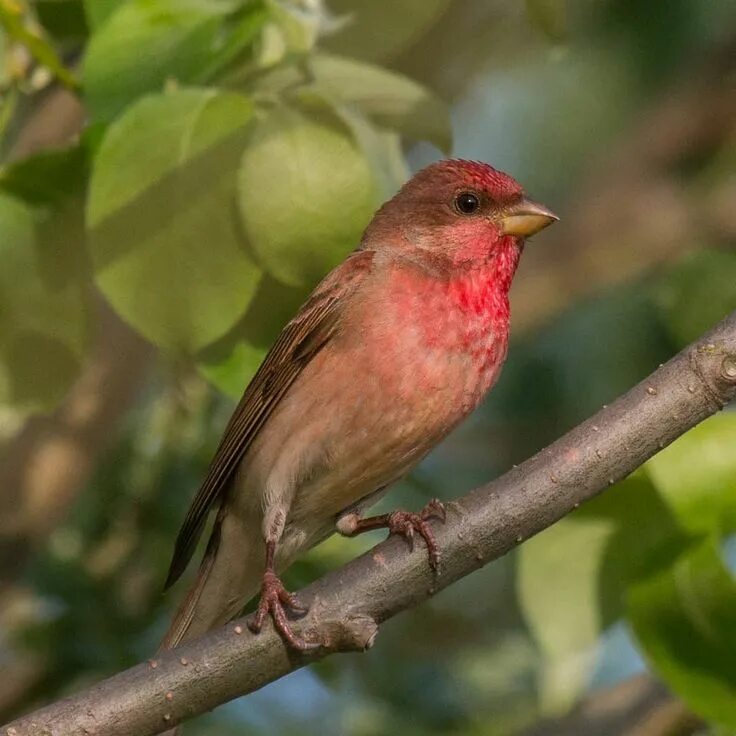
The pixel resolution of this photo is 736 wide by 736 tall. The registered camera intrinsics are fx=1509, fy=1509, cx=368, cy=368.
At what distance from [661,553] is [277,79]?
1.20 metres

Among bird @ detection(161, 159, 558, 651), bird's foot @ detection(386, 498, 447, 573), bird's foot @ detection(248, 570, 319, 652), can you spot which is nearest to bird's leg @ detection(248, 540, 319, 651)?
bird's foot @ detection(248, 570, 319, 652)

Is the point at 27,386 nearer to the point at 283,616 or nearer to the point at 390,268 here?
the point at 283,616

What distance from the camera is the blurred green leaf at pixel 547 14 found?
9.29ft

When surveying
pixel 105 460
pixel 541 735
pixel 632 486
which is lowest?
pixel 541 735

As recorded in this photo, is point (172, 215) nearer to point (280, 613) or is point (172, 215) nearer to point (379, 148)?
point (379, 148)

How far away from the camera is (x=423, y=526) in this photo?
289 cm

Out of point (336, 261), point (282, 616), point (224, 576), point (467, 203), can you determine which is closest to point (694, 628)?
point (282, 616)

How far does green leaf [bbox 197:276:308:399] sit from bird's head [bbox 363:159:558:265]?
877mm

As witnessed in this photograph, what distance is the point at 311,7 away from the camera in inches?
122

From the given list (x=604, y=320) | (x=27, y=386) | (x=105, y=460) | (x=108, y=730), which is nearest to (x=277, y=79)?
(x=27, y=386)

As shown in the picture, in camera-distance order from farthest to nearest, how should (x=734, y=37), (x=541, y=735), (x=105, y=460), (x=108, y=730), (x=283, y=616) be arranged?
(x=734, y=37) < (x=105, y=460) < (x=541, y=735) < (x=283, y=616) < (x=108, y=730)

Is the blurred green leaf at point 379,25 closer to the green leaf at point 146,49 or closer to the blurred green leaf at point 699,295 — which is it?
the green leaf at point 146,49

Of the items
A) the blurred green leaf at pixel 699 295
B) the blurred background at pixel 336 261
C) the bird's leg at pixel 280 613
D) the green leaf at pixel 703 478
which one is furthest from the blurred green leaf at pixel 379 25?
the blurred green leaf at pixel 699 295

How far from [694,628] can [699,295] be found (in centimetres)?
142
